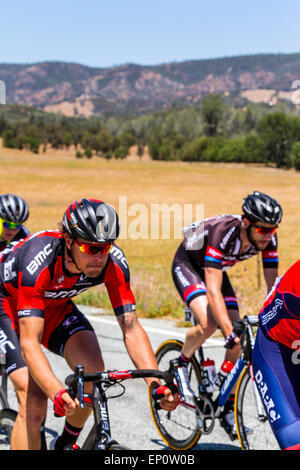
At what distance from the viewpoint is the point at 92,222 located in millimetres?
3312

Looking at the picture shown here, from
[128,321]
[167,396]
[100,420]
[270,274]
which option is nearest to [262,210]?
[270,274]

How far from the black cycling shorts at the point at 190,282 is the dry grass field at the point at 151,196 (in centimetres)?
384

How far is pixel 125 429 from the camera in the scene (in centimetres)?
511

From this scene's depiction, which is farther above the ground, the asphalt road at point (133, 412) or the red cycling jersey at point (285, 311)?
the red cycling jersey at point (285, 311)

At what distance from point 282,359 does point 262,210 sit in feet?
5.99

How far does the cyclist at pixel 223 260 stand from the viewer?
4.63 m

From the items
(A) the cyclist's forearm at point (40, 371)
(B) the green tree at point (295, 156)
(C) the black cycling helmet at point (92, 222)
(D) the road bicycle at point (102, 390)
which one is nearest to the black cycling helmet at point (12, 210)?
(C) the black cycling helmet at point (92, 222)

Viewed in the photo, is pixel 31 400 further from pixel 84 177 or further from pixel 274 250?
pixel 84 177

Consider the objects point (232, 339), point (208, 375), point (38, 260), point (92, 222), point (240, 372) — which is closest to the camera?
point (92, 222)

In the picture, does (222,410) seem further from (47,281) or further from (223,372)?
(47,281)

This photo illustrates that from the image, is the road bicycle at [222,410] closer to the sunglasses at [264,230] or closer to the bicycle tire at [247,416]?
the bicycle tire at [247,416]

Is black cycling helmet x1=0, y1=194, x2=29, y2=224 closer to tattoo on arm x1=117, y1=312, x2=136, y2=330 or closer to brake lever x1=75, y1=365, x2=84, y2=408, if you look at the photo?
tattoo on arm x1=117, y1=312, x2=136, y2=330

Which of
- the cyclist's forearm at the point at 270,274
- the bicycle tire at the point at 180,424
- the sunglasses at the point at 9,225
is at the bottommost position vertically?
the bicycle tire at the point at 180,424

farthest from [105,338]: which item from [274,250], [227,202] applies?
[227,202]
